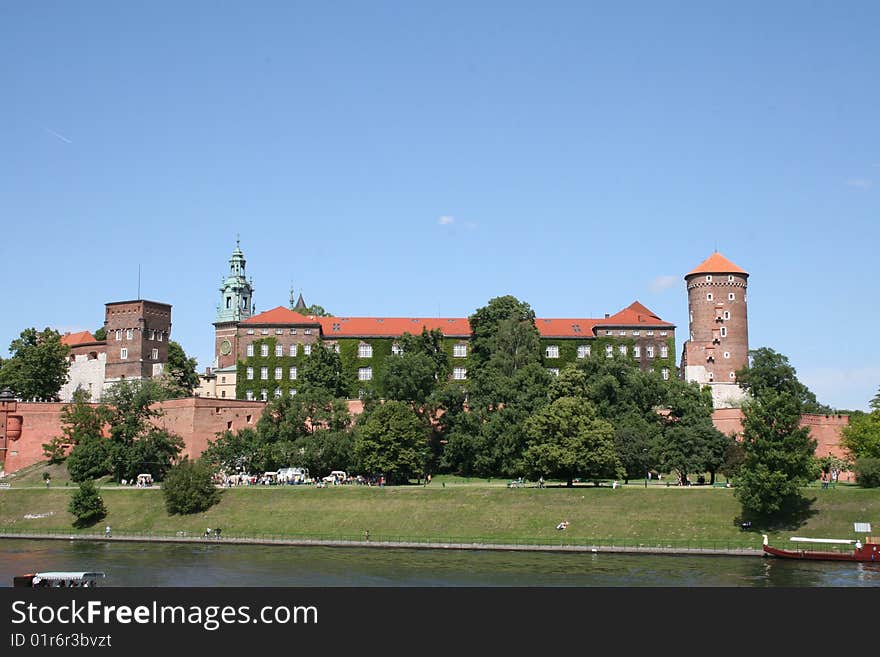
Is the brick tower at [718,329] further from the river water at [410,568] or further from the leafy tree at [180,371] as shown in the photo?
the leafy tree at [180,371]

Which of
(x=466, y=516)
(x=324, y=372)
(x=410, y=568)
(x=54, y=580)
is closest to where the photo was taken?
(x=54, y=580)

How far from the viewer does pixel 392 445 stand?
6184cm

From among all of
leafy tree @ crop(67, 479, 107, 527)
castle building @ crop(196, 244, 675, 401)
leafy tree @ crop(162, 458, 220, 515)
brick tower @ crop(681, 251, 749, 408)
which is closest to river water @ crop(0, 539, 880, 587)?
leafy tree @ crop(162, 458, 220, 515)

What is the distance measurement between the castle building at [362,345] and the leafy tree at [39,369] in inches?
524

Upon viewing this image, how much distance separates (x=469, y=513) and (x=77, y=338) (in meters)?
59.4

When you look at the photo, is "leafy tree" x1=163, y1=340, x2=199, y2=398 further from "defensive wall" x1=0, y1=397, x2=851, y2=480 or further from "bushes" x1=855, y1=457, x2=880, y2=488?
"bushes" x1=855, y1=457, x2=880, y2=488

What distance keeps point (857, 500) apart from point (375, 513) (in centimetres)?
2460

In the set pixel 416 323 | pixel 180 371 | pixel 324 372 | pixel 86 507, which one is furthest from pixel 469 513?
pixel 180 371

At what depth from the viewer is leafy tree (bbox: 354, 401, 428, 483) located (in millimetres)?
61531

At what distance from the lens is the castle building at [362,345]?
84.7m

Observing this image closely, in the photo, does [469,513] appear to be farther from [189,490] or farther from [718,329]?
[718,329]

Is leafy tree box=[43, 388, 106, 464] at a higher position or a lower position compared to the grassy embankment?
higher
